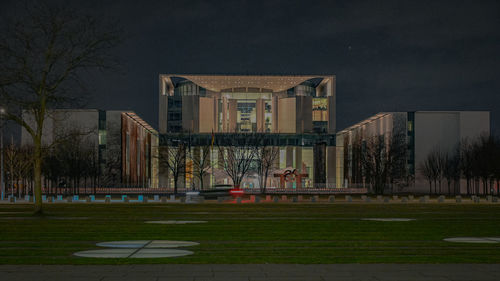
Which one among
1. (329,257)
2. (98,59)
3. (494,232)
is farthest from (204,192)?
(329,257)

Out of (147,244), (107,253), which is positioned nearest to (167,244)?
(147,244)

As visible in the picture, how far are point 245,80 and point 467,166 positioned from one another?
51.4 meters


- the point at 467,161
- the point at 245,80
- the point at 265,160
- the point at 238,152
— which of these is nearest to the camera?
the point at 467,161

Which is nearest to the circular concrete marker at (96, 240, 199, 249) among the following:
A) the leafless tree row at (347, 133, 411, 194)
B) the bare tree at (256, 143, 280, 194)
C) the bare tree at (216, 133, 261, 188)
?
the leafless tree row at (347, 133, 411, 194)

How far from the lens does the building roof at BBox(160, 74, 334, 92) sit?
121312 millimetres

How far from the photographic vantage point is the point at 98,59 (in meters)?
36.3

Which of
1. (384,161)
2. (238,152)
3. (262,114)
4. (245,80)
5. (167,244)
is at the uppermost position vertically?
(245,80)

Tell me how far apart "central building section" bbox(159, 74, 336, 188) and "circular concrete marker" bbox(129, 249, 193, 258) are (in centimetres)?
9512

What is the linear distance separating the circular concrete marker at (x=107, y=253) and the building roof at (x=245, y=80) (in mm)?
104452

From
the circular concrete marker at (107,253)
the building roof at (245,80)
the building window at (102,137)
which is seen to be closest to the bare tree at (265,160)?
the building roof at (245,80)

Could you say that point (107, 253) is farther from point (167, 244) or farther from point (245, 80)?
point (245, 80)

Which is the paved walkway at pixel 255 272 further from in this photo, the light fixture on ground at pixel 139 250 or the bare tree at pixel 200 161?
the bare tree at pixel 200 161

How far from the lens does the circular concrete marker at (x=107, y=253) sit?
16.4m

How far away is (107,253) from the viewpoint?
17.0 metres
